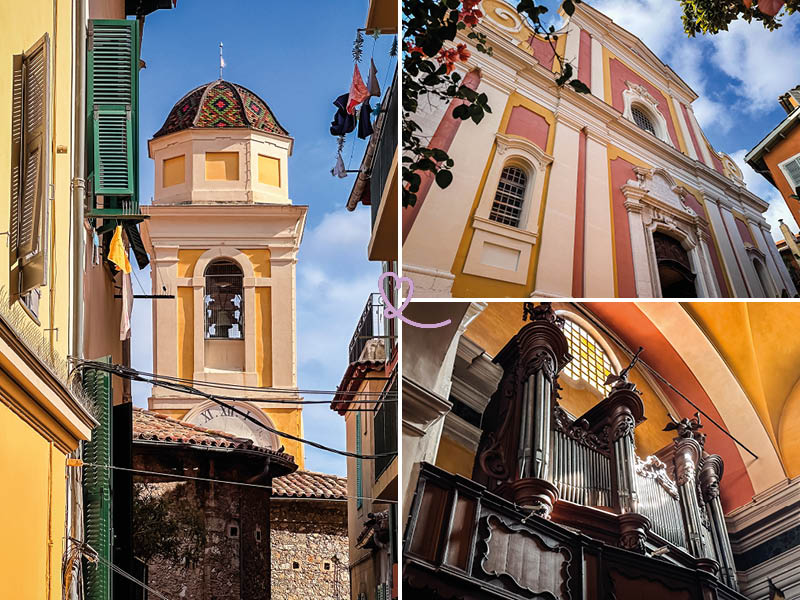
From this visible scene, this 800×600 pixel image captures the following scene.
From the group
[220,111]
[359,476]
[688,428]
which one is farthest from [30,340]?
[220,111]

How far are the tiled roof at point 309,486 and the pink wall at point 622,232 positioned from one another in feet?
37.6

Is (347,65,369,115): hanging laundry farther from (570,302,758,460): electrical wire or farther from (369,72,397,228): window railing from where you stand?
(570,302,758,460): electrical wire

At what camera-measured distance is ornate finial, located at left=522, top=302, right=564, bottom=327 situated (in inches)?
266

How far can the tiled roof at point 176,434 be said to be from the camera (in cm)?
1476

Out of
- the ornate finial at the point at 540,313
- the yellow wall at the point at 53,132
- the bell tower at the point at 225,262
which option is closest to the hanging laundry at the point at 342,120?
the yellow wall at the point at 53,132

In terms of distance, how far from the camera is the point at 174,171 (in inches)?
848

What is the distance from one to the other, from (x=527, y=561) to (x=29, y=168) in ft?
11.4

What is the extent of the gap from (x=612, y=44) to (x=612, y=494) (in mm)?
2928

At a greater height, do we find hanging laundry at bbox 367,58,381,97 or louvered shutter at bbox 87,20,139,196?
hanging laundry at bbox 367,58,381,97

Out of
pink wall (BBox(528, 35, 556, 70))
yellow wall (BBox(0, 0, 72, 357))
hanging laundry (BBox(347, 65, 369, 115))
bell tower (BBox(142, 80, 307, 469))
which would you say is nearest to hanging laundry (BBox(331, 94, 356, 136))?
hanging laundry (BBox(347, 65, 369, 115))

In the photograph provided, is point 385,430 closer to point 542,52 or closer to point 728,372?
point 728,372

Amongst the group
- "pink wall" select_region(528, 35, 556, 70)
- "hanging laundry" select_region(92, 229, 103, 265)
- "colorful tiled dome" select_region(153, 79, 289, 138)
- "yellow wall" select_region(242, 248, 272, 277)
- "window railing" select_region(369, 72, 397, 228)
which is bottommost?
"hanging laundry" select_region(92, 229, 103, 265)

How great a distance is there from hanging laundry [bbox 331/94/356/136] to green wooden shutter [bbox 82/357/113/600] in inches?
218

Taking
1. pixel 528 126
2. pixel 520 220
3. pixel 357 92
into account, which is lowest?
pixel 520 220
